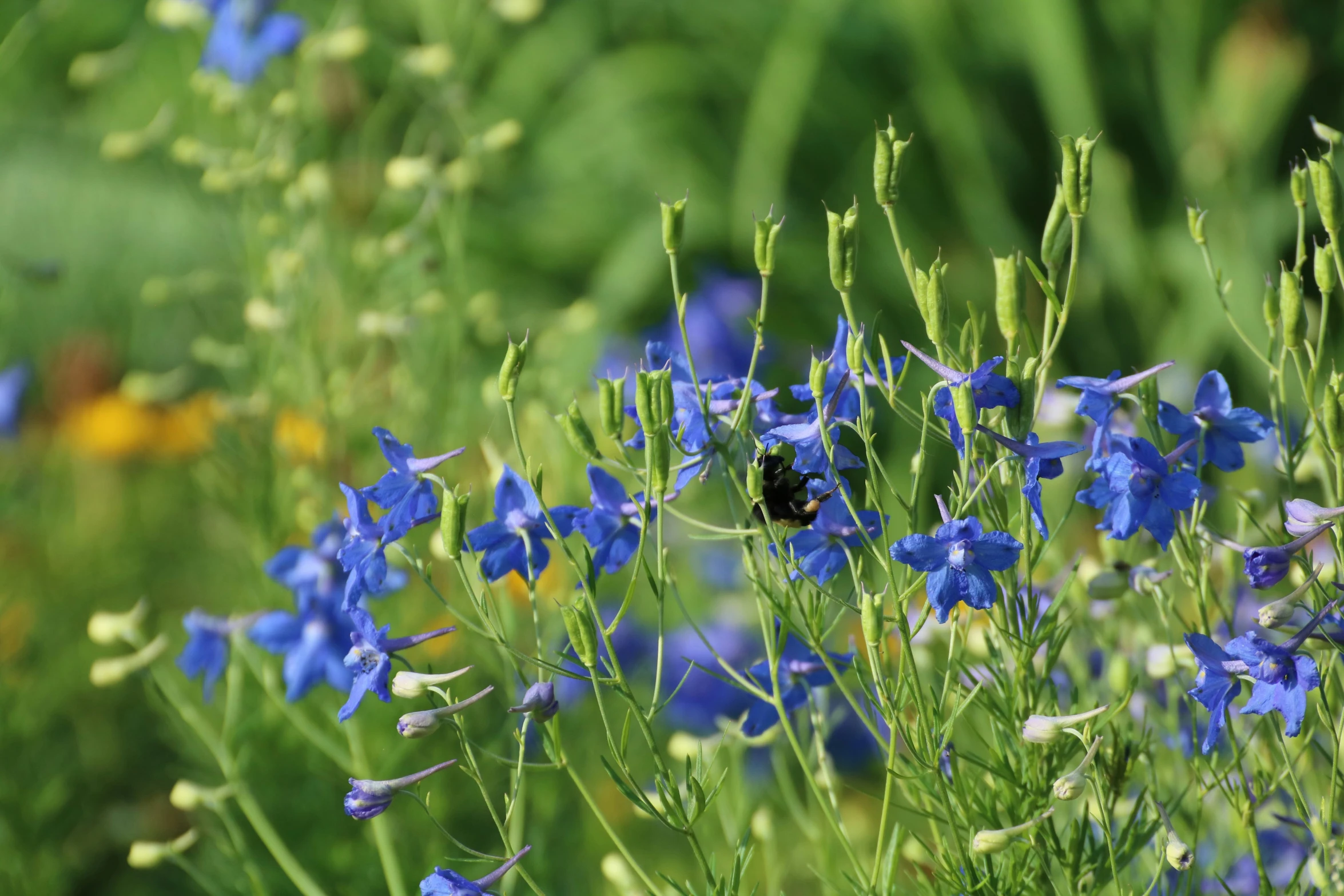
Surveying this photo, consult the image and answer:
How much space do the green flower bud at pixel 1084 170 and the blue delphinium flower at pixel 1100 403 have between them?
0.29 feet

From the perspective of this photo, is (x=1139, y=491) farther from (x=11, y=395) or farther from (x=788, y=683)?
(x=11, y=395)

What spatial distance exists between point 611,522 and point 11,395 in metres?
1.51

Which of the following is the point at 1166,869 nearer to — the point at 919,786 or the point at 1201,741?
the point at 1201,741

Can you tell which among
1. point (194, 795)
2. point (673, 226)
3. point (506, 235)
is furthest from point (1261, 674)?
point (506, 235)

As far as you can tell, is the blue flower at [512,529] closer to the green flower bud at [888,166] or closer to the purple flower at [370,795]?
the purple flower at [370,795]

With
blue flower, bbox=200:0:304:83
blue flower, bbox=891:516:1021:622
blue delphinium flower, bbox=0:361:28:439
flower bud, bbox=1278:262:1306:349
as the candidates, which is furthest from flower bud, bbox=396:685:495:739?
blue delphinium flower, bbox=0:361:28:439

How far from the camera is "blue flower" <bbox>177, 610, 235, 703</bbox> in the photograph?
1.05 meters

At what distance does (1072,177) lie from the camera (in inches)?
25.4

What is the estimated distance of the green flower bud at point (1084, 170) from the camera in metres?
0.64

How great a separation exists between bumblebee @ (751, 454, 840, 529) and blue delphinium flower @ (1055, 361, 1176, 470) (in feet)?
0.49

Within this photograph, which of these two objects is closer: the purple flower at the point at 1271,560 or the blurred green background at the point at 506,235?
the purple flower at the point at 1271,560

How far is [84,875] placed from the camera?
1726 mm

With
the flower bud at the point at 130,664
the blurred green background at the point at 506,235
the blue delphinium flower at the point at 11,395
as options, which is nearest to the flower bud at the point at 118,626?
the flower bud at the point at 130,664

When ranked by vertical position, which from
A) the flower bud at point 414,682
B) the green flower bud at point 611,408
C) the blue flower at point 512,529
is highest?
the green flower bud at point 611,408
